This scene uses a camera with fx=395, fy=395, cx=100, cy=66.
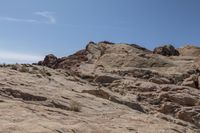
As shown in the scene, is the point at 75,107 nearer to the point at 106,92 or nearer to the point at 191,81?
the point at 106,92

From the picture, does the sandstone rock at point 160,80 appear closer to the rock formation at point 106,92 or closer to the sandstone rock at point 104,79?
the rock formation at point 106,92

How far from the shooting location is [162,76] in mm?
25453

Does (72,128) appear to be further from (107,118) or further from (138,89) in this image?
(138,89)

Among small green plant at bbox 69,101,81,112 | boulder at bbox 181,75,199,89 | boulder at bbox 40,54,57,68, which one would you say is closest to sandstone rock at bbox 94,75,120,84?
boulder at bbox 181,75,199,89

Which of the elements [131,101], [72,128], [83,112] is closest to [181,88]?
[131,101]

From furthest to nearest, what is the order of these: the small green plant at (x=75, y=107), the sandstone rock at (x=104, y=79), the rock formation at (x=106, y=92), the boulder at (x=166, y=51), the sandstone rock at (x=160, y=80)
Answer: the boulder at (x=166, y=51), the sandstone rock at (x=160, y=80), the sandstone rock at (x=104, y=79), the small green plant at (x=75, y=107), the rock formation at (x=106, y=92)

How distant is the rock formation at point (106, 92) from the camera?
485 inches

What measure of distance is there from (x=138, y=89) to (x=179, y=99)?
8.34ft

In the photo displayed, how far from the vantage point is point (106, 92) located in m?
19.7

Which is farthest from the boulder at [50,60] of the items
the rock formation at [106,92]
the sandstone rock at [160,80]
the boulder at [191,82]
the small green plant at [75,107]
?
the small green plant at [75,107]

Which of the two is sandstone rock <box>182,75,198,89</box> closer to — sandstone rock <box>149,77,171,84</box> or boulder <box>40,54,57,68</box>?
sandstone rock <box>149,77,171,84</box>

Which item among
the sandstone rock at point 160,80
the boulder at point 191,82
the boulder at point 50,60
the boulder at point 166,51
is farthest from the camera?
the boulder at point 166,51

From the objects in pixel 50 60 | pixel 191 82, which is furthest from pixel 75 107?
pixel 50 60

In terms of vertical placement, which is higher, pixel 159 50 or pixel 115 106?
pixel 159 50
